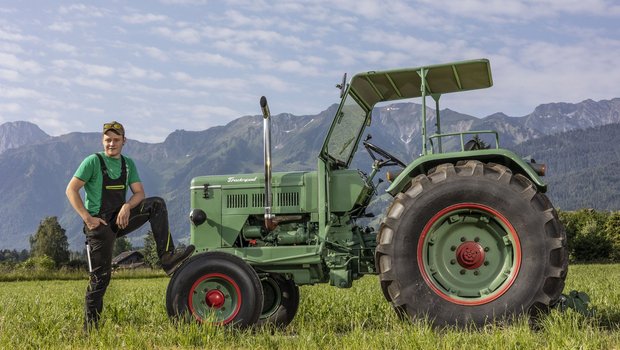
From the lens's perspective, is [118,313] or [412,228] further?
[118,313]

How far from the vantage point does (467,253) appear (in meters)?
5.73

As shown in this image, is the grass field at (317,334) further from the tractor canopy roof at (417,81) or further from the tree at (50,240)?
the tree at (50,240)

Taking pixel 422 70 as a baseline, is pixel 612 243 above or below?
below

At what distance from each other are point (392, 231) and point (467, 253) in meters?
0.71

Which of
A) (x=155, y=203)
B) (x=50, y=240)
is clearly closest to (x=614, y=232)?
(x=155, y=203)

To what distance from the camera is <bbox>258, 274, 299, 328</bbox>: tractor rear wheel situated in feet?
24.3

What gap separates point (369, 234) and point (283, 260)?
3.30 feet

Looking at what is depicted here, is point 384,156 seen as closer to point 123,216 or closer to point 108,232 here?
point 123,216

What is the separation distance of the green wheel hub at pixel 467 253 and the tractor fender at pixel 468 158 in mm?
521

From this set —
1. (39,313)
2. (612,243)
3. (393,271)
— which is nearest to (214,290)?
(393,271)

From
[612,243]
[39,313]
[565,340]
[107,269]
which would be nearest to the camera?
[565,340]

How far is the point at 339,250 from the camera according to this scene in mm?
6762

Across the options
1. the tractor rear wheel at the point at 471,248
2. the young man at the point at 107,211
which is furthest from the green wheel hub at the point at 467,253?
the young man at the point at 107,211

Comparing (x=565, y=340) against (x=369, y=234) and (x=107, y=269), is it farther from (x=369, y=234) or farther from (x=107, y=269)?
(x=107, y=269)
